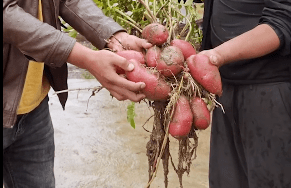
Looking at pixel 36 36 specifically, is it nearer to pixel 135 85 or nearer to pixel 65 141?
pixel 135 85

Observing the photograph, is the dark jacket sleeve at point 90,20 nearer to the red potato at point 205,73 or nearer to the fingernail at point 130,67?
the fingernail at point 130,67

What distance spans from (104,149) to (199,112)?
6.39 feet

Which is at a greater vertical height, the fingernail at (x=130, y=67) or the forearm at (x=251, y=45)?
the forearm at (x=251, y=45)

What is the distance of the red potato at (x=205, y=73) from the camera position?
5.27ft

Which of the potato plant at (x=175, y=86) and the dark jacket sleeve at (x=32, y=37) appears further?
the potato plant at (x=175, y=86)

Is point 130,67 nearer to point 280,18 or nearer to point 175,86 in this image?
point 175,86

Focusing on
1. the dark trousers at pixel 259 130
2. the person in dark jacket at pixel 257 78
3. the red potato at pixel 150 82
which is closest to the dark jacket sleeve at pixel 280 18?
the person in dark jacket at pixel 257 78

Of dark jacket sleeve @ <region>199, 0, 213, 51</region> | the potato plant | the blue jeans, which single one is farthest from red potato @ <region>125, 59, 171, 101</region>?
the blue jeans

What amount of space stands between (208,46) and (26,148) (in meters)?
0.90

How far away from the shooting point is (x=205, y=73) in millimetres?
1612

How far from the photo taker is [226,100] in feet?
6.01

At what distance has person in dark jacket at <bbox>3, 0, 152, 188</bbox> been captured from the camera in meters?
1.50

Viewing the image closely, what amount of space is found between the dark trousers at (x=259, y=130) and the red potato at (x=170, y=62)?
28 centimetres

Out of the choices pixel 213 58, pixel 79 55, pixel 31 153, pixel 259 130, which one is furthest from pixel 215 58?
pixel 31 153
